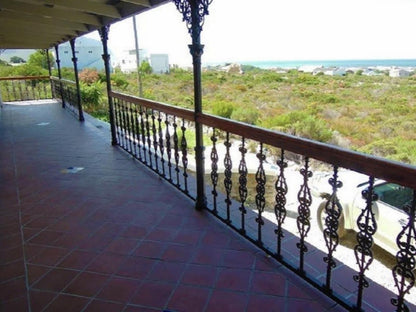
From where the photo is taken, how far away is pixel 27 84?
1220 cm

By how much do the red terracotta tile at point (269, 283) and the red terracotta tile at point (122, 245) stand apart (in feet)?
2.96

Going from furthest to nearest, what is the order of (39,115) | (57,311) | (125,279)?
(39,115), (125,279), (57,311)

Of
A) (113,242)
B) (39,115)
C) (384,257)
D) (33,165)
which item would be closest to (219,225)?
(113,242)

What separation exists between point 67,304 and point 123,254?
1.65ft

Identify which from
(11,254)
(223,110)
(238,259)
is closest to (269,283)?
(238,259)

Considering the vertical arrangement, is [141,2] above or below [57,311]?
above

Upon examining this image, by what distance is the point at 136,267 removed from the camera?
6.66 feet

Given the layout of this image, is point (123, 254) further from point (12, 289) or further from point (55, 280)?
point (12, 289)

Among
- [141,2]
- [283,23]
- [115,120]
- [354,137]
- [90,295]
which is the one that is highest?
[283,23]

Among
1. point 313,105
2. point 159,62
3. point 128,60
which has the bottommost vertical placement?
point 313,105

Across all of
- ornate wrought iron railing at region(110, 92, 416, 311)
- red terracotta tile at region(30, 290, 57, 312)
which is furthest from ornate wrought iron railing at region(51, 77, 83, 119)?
red terracotta tile at region(30, 290, 57, 312)

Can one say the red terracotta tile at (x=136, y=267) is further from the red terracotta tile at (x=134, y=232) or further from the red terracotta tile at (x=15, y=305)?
the red terracotta tile at (x=15, y=305)

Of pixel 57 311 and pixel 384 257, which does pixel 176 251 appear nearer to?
pixel 57 311

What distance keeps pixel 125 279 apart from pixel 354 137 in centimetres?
1244
